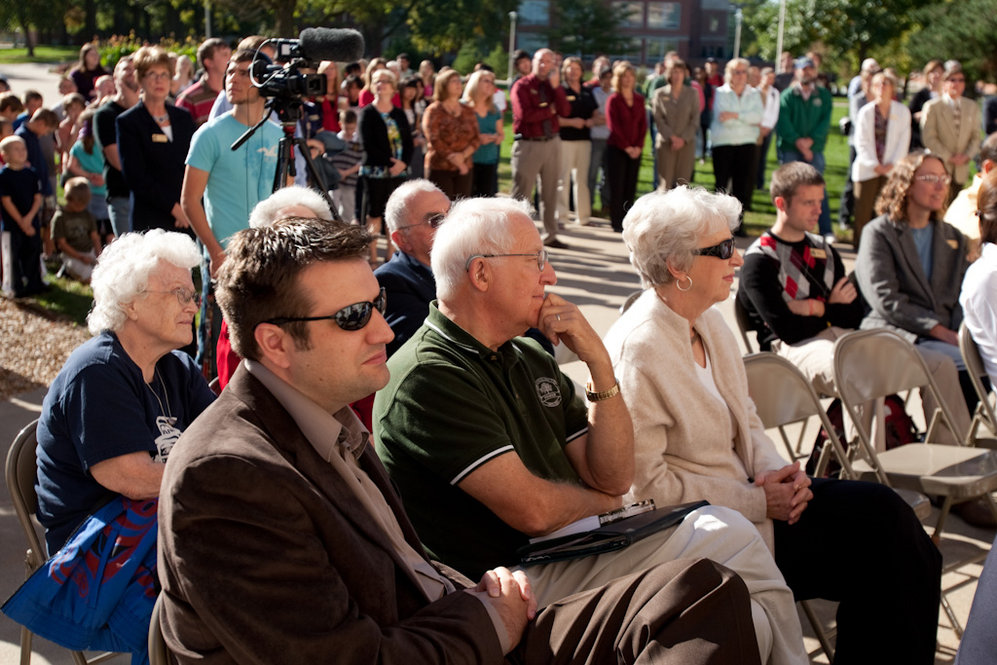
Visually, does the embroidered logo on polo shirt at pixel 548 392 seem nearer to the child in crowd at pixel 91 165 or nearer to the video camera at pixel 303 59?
the video camera at pixel 303 59

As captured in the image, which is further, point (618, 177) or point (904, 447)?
point (618, 177)

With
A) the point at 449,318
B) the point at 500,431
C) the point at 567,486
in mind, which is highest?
the point at 449,318

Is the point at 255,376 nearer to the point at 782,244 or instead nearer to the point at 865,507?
the point at 865,507

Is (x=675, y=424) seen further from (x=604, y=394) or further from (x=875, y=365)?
(x=875, y=365)

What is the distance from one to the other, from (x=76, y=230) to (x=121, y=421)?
6.76 m

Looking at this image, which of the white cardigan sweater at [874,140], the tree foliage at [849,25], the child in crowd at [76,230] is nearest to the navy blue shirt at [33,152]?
the child in crowd at [76,230]

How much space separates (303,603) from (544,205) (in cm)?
898

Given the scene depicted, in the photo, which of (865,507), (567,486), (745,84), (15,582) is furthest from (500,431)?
(745,84)

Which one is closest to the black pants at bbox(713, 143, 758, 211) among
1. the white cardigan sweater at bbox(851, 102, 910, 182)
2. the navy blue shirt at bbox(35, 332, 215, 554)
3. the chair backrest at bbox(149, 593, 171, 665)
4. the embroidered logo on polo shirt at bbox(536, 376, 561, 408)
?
the white cardigan sweater at bbox(851, 102, 910, 182)

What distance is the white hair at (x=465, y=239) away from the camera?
2.91 metres

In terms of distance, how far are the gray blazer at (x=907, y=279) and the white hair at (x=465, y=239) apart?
3.03 metres

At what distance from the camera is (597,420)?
9.65ft

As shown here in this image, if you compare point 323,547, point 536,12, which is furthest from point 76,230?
point 536,12

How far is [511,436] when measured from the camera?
9.23ft
